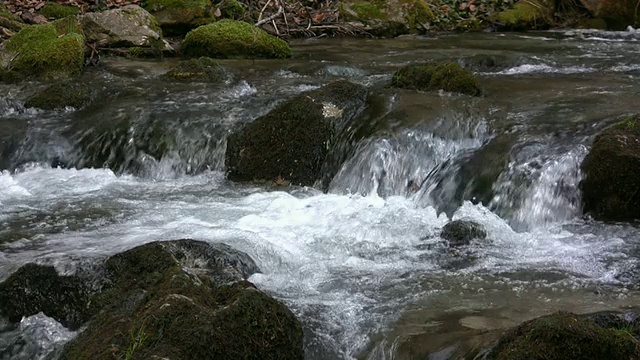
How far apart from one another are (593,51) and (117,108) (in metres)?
6.59

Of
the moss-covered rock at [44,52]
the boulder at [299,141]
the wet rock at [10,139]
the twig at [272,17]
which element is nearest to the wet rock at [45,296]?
the boulder at [299,141]

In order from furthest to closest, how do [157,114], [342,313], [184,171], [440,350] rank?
[157,114] → [184,171] → [342,313] → [440,350]

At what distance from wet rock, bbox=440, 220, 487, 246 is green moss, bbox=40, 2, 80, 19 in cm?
988

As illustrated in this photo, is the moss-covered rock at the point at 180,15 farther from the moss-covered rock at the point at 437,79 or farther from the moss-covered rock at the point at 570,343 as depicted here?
the moss-covered rock at the point at 570,343

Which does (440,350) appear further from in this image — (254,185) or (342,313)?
(254,185)

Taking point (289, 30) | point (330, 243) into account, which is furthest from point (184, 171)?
point (289, 30)

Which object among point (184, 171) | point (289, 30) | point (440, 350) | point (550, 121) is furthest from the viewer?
point (289, 30)

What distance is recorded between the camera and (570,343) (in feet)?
12.0

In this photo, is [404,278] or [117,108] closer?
[404,278]

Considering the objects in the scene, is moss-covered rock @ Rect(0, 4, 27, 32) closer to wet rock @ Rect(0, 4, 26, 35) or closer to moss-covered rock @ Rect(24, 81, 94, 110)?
wet rock @ Rect(0, 4, 26, 35)

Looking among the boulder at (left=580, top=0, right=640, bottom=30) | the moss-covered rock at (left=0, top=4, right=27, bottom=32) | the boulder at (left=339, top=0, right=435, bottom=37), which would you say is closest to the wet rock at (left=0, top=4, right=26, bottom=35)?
the moss-covered rock at (left=0, top=4, right=27, bottom=32)

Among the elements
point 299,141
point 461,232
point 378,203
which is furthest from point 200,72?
point 461,232

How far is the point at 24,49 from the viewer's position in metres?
11.4

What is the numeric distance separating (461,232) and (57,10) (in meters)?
10.2
